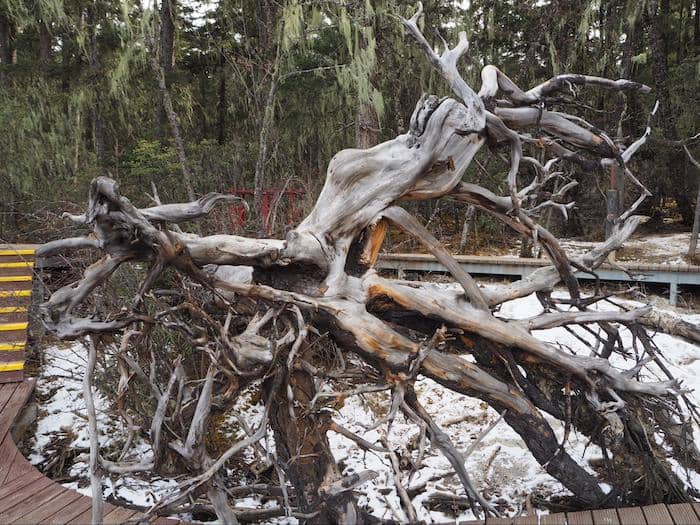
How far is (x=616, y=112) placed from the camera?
9.29 meters

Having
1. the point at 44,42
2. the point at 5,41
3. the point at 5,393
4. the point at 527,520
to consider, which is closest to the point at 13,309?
the point at 5,393

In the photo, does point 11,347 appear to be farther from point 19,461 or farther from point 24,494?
point 24,494

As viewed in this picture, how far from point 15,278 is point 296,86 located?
4.94 metres

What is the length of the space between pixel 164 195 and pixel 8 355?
12.4 ft

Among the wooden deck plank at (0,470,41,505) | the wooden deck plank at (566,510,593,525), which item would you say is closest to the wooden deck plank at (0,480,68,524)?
the wooden deck plank at (0,470,41,505)

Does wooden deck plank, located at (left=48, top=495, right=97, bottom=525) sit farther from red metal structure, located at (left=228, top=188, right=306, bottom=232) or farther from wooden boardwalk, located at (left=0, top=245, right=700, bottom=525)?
red metal structure, located at (left=228, top=188, right=306, bottom=232)

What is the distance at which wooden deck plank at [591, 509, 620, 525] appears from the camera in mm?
2998

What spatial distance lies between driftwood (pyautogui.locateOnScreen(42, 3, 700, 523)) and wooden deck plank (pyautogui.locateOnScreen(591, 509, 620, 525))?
0.47 meters

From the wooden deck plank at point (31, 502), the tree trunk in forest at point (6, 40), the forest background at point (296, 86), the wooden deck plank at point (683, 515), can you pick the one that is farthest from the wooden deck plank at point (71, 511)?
the tree trunk in forest at point (6, 40)

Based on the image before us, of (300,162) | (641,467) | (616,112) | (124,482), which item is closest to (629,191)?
(616,112)

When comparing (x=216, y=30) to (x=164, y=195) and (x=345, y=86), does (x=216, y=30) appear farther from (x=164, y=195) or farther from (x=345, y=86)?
(x=345, y=86)

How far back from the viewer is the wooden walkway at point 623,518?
2.99 meters

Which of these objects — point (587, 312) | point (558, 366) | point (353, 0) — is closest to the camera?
point (558, 366)

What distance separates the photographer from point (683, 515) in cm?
304
